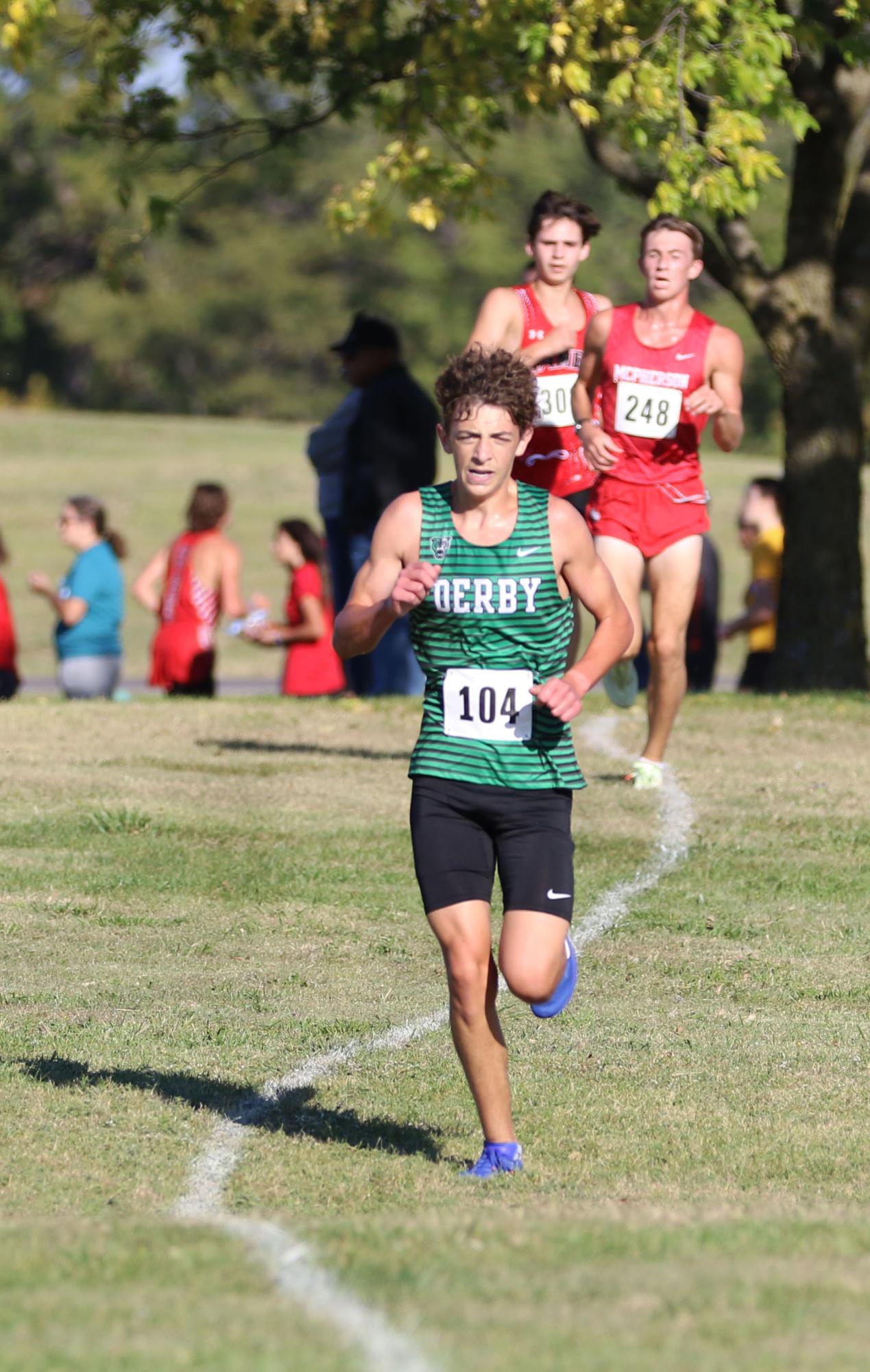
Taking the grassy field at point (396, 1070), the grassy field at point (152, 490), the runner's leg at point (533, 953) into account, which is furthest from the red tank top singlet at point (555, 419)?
the grassy field at point (152, 490)

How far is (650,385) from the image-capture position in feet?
32.2

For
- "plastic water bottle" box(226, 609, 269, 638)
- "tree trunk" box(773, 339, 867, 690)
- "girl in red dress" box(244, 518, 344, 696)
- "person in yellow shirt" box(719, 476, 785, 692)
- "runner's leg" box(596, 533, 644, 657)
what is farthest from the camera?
"person in yellow shirt" box(719, 476, 785, 692)

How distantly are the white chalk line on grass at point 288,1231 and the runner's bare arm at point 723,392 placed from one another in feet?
6.18

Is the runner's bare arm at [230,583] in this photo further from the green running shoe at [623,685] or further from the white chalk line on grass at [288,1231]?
the white chalk line on grass at [288,1231]

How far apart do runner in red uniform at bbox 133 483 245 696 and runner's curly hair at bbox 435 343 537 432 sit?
8640 mm

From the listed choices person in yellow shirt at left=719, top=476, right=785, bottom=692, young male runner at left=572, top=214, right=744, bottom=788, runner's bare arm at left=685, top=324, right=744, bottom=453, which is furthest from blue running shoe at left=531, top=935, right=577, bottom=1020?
person in yellow shirt at left=719, top=476, right=785, bottom=692

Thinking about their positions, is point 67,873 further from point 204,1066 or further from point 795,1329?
point 795,1329

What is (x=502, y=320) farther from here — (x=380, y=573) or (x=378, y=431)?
(x=380, y=573)

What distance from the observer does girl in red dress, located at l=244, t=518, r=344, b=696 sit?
14.9 metres

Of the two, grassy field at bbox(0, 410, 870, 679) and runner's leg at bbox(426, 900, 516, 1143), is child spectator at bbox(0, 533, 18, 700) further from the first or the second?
grassy field at bbox(0, 410, 870, 679)

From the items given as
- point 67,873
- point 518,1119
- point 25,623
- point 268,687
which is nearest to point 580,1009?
point 518,1119

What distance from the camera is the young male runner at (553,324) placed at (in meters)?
9.91

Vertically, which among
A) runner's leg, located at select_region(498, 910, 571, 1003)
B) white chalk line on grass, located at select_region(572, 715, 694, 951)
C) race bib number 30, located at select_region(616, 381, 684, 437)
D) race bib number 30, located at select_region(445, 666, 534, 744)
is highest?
race bib number 30, located at select_region(616, 381, 684, 437)

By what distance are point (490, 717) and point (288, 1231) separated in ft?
4.83
